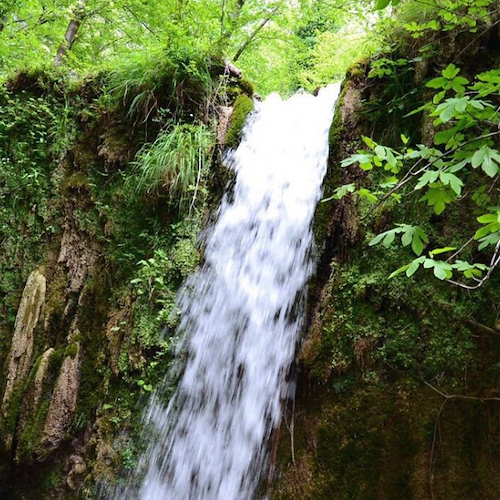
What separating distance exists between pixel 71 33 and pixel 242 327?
650 cm

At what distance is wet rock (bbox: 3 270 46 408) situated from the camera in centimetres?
421

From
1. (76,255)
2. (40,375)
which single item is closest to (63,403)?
(40,375)

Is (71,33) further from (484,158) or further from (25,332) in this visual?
(484,158)

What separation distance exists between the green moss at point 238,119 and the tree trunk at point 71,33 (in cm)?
357

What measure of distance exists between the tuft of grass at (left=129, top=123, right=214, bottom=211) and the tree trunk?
3499 mm

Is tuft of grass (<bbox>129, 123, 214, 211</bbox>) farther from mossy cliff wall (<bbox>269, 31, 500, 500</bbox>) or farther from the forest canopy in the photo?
mossy cliff wall (<bbox>269, 31, 500, 500</bbox>)

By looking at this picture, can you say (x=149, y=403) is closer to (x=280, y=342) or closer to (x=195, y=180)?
(x=280, y=342)

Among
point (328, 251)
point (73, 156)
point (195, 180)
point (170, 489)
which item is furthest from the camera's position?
point (73, 156)

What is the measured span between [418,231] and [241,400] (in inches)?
71.9

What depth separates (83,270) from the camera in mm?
4445

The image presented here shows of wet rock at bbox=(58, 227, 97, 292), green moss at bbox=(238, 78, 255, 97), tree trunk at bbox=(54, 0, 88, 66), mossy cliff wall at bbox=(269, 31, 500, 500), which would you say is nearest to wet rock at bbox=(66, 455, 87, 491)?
wet rock at bbox=(58, 227, 97, 292)

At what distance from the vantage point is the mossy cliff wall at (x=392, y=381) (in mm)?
2215

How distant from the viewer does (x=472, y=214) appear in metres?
2.55

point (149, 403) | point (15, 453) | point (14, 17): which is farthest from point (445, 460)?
point (14, 17)
